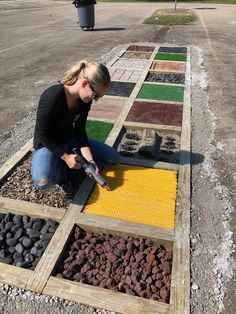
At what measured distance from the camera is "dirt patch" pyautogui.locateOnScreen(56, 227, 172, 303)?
368 cm

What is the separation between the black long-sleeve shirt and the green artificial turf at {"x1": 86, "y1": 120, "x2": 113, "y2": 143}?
4.94 ft

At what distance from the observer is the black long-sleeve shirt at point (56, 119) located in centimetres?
439

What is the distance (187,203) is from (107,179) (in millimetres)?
1306

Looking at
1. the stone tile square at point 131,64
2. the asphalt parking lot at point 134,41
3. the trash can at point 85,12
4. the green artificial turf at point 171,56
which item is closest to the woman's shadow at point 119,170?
the asphalt parking lot at point 134,41

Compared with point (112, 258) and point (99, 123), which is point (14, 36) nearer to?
point (99, 123)

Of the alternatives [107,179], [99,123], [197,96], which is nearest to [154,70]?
[197,96]

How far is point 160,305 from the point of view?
11.2ft

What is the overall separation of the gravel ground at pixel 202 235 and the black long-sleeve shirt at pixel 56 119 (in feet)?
5.53

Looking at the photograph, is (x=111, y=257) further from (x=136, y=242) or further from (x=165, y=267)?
(x=165, y=267)

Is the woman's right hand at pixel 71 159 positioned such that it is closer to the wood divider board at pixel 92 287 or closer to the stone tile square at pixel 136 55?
the wood divider board at pixel 92 287

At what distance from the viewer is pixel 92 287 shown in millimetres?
3598

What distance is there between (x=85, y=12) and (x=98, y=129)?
1283cm

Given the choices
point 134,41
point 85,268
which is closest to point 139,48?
point 134,41

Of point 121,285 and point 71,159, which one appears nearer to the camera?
point 121,285
